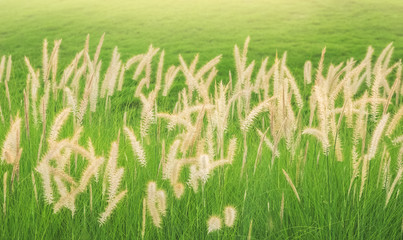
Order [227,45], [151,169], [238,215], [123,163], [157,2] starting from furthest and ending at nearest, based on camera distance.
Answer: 1. [157,2]
2. [227,45]
3. [123,163]
4. [151,169]
5. [238,215]

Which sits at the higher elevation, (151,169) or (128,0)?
(128,0)

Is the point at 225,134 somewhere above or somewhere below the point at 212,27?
below

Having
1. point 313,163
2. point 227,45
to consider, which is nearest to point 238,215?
point 313,163

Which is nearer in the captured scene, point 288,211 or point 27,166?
point 288,211

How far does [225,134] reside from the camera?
3.66 meters

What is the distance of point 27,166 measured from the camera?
8.26 feet

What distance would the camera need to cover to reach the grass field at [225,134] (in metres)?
1.95

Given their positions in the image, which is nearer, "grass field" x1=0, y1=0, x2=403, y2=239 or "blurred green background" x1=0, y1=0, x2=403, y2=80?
"grass field" x1=0, y1=0, x2=403, y2=239

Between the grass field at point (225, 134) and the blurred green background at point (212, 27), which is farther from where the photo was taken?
the blurred green background at point (212, 27)

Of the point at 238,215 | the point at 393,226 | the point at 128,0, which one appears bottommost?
the point at 393,226

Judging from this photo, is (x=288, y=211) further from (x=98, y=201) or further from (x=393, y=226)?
(x=98, y=201)

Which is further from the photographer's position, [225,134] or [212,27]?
[212,27]

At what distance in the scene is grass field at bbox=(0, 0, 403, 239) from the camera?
1.95 m

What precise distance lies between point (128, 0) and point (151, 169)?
17.1 metres
